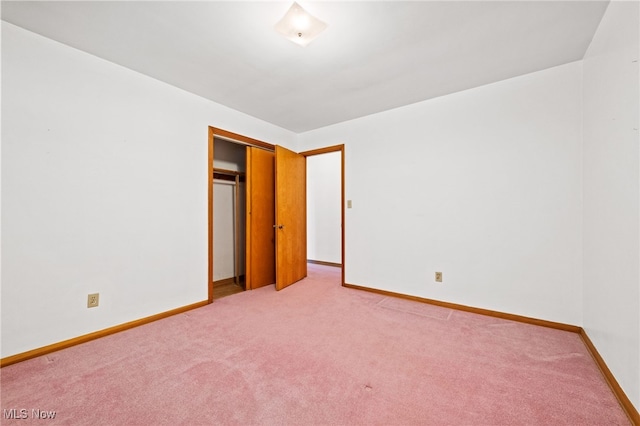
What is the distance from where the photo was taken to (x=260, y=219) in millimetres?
3645

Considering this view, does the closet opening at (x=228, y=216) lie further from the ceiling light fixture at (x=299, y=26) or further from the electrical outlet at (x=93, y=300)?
the ceiling light fixture at (x=299, y=26)

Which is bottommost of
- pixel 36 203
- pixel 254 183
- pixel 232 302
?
pixel 232 302

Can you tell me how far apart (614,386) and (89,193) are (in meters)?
3.97

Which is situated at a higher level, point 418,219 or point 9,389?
point 418,219

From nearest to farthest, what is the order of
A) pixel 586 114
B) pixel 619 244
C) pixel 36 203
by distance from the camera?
pixel 619 244, pixel 36 203, pixel 586 114

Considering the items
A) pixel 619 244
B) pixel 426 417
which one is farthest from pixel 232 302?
pixel 619 244

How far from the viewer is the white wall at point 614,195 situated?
1.31 m

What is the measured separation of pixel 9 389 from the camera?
1481 mm

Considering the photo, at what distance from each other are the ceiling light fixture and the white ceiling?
49 mm

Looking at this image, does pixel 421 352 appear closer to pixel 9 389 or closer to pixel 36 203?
pixel 9 389

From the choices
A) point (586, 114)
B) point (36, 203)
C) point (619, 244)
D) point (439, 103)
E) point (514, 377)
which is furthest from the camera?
point (439, 103)

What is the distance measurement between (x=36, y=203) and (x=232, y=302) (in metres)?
1.95

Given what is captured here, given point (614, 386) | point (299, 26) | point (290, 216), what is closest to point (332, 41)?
point (299, 26)

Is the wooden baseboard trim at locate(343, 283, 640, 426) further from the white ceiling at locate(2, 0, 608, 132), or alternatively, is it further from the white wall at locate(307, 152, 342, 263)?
the white ceiling at locate(2, 0, 608, 132)
